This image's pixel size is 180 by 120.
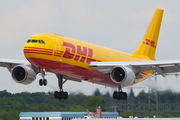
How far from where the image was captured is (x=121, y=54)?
141ft

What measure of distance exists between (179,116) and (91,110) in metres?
11.4

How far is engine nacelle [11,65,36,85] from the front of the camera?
126ft

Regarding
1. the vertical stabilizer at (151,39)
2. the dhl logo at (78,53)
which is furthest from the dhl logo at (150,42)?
the dhl logo at (78,53)

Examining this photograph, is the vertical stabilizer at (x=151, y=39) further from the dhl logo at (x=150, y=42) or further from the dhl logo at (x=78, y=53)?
the dhl logo at (x=78, y=53)

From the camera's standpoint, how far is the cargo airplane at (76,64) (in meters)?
35.1

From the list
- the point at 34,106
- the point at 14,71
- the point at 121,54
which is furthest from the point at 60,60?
the point at 34,106

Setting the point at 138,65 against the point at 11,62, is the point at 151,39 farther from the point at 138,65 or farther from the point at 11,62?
the point at 11,62

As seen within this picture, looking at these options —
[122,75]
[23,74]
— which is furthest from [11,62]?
[122,75]

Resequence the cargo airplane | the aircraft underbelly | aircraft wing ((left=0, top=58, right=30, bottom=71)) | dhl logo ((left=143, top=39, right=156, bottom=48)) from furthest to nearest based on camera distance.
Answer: dhl logo ((left=143, top=39, right=156, bottom=48)) < aircraft wing ((left=0, top=58, right=30, bottom=71)) < the aircraft underbelly < the cargo airplane

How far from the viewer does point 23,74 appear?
39.3m

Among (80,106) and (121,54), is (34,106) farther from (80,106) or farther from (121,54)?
(121,54)

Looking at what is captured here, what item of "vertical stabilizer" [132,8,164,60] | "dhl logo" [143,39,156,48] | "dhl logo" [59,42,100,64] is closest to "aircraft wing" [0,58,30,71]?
"dhl logo" [59,42,100,64]

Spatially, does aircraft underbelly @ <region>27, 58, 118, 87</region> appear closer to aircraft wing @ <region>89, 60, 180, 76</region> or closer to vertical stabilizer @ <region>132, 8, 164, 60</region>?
aircraft wing @ <region>89, 60, 180, 76</region>

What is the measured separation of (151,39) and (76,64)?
1500 centimetres
